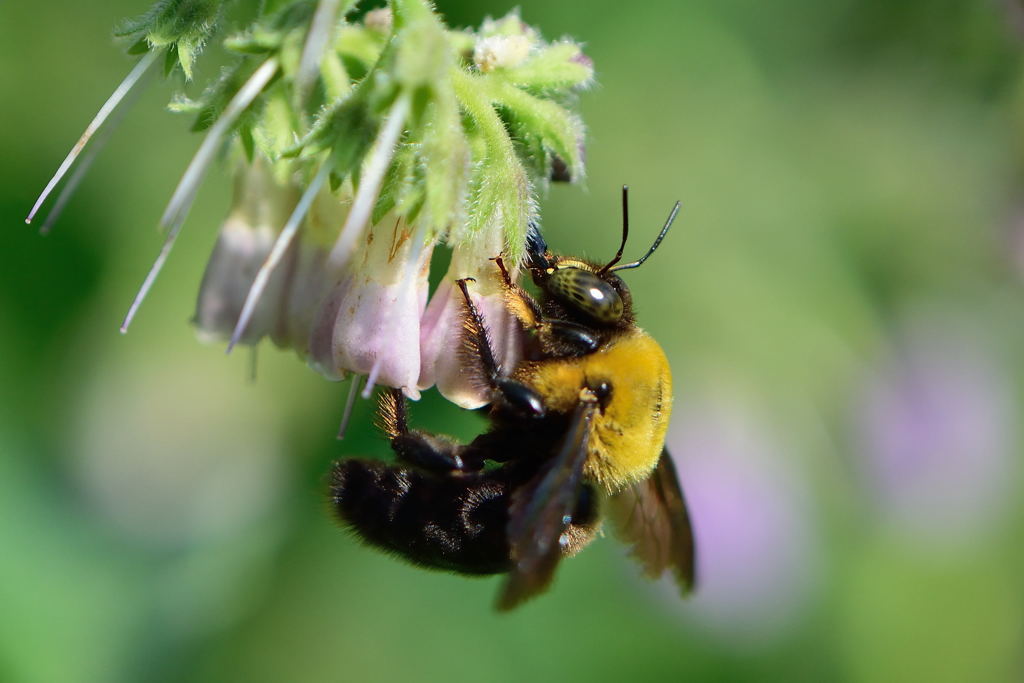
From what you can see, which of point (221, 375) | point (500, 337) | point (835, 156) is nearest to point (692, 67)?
point (835, 156)

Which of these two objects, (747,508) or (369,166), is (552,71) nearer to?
(369,166)

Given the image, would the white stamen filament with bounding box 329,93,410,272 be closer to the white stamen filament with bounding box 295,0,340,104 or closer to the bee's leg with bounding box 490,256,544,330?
the white stamen filament with bounding box 295,0,340,104

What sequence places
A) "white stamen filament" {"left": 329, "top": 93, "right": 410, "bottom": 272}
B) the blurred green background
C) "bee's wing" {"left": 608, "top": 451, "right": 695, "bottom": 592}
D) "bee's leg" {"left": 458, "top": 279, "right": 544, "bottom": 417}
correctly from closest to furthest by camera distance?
"white stamen filament" {"left": 329, "top": 93, "right": 410, "bottom": 272} < "bee's leg" {"left": 458, "top": 279, "right": 544, "bottom": 417} < "bee's wing" {"left": 608, "top": 451, "right": 695, "bottom": 592} < the blurred green background

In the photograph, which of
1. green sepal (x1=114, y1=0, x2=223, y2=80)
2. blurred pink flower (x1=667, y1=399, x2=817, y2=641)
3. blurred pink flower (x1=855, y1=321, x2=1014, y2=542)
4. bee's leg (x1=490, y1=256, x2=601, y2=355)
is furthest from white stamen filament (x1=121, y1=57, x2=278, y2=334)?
blurred pink flower (x1=855, y1=321, x2=1014, y2=542)

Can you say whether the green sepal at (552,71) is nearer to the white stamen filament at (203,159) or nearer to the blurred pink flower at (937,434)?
the white stamen filament at (203,159)

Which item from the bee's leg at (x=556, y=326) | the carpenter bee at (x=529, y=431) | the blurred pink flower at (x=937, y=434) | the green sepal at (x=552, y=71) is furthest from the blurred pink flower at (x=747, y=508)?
the green sepal at (x=552, y=71)

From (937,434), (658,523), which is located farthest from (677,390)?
(658,523)

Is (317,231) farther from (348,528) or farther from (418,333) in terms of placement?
(348,528)
